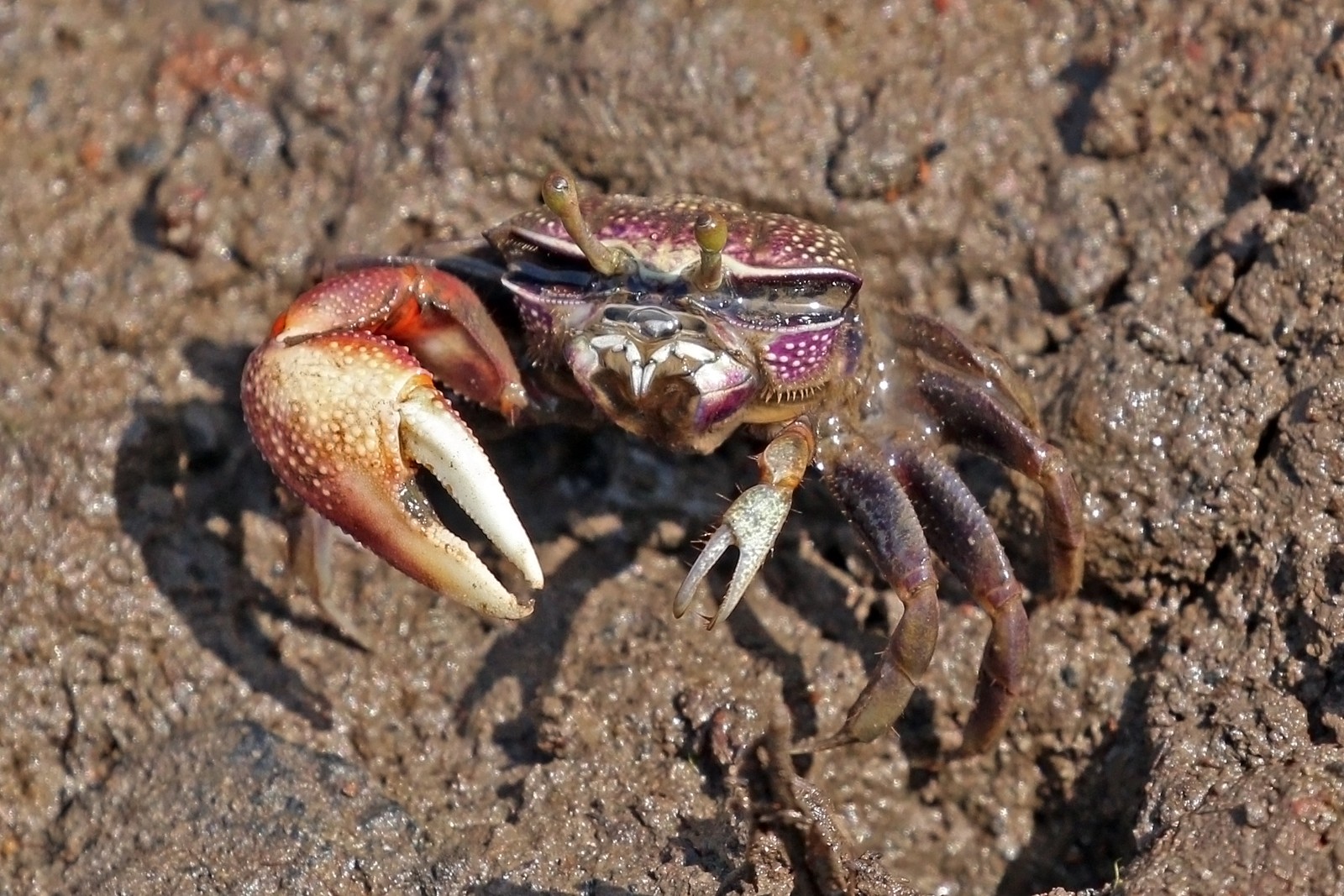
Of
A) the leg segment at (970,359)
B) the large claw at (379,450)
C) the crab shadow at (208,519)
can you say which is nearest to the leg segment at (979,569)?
the leg segment at (970,359)

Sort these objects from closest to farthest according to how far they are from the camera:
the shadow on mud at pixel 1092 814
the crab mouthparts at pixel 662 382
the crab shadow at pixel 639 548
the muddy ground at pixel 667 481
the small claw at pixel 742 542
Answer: the small claw at pixel 742 542
the crab mouthparts at pixel 662 382
the muddy ground at pixel 667 481
the shadow on mud at pixel 1092 814
the crab shadow at pixel 639 548

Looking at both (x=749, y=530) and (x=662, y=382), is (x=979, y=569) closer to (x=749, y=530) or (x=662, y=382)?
A: (x=749, y=530)

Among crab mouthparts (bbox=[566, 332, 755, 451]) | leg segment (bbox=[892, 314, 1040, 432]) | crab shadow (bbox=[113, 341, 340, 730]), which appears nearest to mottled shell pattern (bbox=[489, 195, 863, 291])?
crab mouthparts (bbox=[566, 332, 755, 451])

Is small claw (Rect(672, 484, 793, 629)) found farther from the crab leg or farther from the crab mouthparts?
the crab mouthparts

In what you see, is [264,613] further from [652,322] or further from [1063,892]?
[1063,892]

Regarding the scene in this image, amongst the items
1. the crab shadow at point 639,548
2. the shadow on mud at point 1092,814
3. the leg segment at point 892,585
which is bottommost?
the shadow on mud at point 1092,814

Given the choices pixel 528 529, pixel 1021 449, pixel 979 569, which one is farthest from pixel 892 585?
pixel 528 529

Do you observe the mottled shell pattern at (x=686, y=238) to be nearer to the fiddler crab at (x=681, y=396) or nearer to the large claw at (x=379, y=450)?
the fiddler crab at (x=681, y=396)
